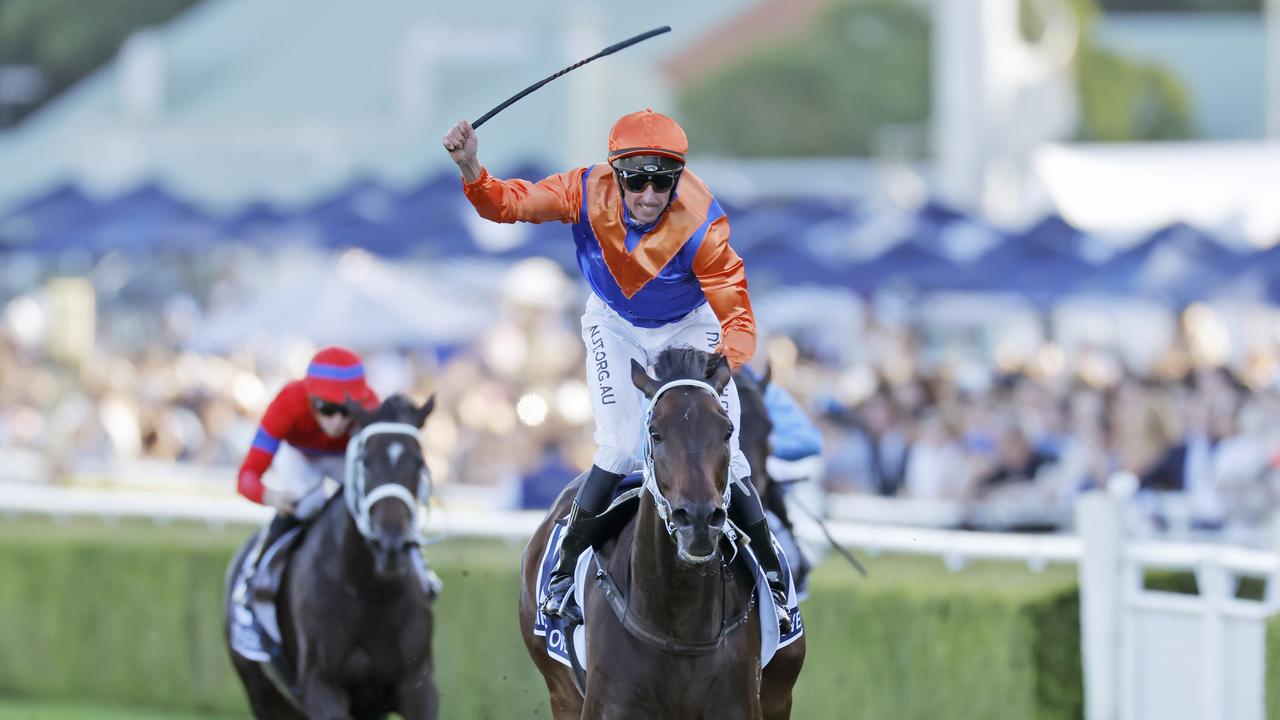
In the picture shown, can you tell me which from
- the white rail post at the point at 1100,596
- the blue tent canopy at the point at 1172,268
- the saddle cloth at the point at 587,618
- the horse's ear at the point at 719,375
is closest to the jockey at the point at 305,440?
the saddle cloth at the point at 587,618

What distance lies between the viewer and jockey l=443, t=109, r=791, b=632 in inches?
182

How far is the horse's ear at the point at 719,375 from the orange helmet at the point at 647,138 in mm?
510

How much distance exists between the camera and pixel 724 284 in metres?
4.66

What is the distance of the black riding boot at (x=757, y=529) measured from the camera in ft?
15.6

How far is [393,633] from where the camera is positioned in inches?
257

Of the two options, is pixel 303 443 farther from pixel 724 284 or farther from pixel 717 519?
pixel 717 519

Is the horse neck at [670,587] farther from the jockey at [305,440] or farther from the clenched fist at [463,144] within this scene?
the jockey at [305,440]

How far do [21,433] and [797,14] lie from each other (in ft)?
223

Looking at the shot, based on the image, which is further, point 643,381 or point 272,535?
point 272,535

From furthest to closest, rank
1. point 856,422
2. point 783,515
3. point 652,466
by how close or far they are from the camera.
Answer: point 856,422 < point 783,515 < point 652,466

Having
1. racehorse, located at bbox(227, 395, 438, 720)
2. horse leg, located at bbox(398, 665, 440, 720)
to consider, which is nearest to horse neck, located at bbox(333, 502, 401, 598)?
racehorse, located at bbox(227, 395, 438, 720)

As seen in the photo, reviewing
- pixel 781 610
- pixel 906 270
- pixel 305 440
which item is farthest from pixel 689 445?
pixel 906 270

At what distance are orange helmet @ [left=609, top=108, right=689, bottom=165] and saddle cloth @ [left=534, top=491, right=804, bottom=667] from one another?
99 cm

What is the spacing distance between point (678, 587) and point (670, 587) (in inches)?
0.7
